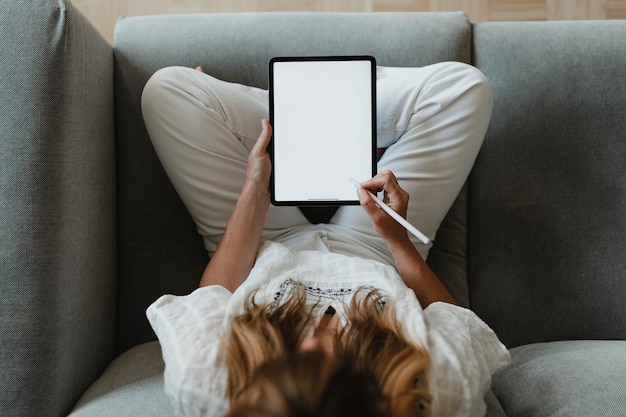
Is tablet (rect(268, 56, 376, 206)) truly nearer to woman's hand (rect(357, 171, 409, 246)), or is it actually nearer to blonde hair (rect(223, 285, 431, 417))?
woman's hand (rect(357, 171, 409, 246))

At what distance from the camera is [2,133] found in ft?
2.78

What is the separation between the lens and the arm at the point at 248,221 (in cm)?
94

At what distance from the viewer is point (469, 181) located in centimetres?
117

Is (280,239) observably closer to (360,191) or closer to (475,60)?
(360,191)

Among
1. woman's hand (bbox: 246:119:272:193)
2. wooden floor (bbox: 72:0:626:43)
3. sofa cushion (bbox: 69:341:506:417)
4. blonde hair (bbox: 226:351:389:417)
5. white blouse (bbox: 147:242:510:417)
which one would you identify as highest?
wooden floor (bbox: 72:0:626:43)

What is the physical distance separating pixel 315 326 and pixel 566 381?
15.6 inches

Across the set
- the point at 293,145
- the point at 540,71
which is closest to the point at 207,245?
the point at 293,145

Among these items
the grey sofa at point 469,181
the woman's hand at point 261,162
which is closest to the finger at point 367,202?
the woman's hand at point 261,162

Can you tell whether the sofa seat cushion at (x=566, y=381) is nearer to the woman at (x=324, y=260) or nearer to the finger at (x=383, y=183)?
the woman at (x=324, y=260)

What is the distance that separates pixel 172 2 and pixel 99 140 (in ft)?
2.16

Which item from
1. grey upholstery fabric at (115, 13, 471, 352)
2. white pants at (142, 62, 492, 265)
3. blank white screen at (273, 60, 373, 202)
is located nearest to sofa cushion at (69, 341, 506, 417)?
grey upholstery fabric at (115, 13, 471, 352)

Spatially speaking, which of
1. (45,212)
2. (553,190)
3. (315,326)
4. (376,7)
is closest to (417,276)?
(315,326)

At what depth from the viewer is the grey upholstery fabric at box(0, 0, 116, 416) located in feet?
2.69

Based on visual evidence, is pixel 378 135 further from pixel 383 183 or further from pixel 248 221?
pixel 248 221
